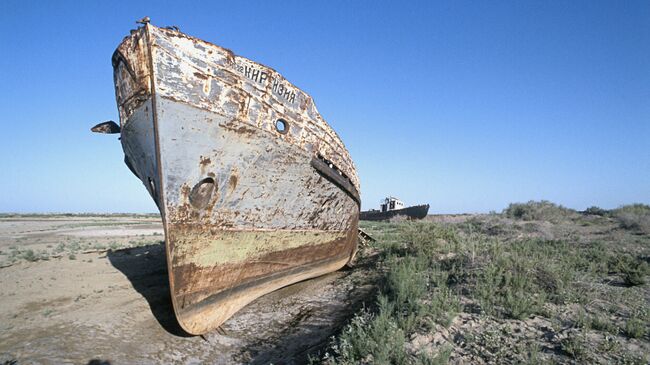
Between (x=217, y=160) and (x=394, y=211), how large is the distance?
2149 cm

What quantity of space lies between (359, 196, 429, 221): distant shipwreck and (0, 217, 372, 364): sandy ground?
1724cm

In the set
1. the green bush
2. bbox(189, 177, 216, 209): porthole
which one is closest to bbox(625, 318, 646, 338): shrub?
the green bush

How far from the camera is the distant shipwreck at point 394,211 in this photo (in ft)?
76.0

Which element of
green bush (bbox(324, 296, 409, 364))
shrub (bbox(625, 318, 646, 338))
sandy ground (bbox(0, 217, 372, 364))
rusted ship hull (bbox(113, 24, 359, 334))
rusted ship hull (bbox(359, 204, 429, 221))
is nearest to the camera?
green bush (bbox(324, 296, 409, 364))

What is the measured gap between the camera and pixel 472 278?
461cm

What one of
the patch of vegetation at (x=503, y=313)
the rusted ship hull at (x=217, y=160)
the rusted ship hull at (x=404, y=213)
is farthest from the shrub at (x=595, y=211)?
the rusted ship hull at (x=217, y=160)

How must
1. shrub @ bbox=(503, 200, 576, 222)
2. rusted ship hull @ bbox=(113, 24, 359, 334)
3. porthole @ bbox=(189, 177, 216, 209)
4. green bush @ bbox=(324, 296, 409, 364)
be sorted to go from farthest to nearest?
shrub @ bbox=(503, 200, 576, 222), porthole @ bbox=(189, 177, 216, 209), rusted ship hull @ bbox=(113, 24, 359, 334), green bush @ bbox=(324, 296, 409, 364)

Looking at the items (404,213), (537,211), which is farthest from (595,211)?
(404,213)

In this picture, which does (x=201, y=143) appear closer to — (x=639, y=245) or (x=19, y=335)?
(x=19, y=335)

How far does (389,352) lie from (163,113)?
301cm

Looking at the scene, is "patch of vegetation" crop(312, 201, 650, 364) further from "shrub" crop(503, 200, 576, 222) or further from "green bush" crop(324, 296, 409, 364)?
"shrub" crop(503, 200, 576, 222)

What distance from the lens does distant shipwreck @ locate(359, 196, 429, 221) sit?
23.2 metres

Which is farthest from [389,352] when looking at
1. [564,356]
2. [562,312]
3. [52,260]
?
[52,260]

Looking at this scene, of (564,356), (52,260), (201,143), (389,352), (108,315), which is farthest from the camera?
(52,260)
